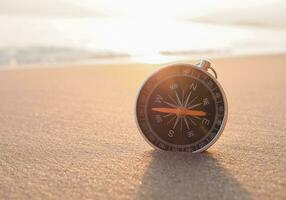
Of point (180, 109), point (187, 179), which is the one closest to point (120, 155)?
point (180, 109)

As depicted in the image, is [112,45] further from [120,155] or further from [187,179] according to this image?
[187,179]

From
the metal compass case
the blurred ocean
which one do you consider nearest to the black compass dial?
the metal compass case

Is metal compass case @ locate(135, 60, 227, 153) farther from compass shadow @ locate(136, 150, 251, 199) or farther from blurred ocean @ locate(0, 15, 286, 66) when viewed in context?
blurred ocean @ locate(0, 15, 286, 66)

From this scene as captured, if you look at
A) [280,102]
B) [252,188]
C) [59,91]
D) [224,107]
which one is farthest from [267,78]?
[252,188]

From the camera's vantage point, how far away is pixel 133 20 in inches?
760

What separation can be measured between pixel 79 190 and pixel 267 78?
12.2 ft

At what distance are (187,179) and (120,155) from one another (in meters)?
0.47

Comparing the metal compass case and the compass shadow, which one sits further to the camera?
the metal compass case

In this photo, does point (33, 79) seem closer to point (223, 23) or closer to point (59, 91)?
point (59, 91)

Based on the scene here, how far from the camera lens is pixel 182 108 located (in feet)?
7.69

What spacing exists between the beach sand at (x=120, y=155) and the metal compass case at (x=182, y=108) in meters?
0.07

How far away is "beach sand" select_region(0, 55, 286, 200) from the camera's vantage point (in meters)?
1.93

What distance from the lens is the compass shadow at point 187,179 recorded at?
1866 mm

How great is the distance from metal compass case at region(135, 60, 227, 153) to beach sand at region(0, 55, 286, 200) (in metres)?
0.07
